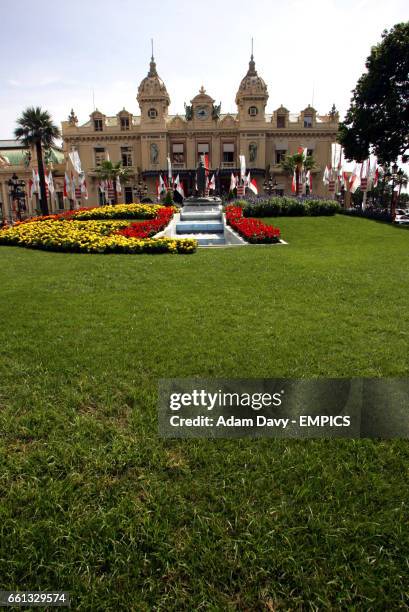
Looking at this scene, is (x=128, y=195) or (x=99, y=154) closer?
(x=99, y=154)

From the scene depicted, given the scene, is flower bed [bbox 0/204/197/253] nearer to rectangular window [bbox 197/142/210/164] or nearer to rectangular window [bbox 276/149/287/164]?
rectangular window [bbox 197/142/210/164]

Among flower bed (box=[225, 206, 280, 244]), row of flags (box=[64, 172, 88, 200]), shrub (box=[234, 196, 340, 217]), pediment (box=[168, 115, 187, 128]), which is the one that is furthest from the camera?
pediment (box=[168, 115, 187, 128])

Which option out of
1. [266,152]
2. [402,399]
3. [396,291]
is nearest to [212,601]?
[402,399]

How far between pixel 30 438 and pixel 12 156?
226 feet

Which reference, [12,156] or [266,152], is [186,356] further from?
[12,156]

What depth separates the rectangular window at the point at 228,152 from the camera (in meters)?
49.9

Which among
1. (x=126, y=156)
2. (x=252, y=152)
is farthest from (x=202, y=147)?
(x=126, y=156)

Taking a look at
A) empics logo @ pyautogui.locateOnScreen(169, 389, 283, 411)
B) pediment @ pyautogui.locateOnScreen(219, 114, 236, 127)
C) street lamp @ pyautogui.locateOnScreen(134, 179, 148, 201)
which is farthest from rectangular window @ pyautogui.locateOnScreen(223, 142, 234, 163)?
empics logo @ pyautogui.locateOnScreen(169, 389, 283, 411)

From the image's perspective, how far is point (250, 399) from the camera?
3758 millimetres

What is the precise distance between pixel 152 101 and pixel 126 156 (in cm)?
743

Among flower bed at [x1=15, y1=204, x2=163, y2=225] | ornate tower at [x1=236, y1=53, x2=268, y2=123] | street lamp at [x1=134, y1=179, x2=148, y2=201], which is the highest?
ornate tower at [x1=236, y1=53, x2=268, y2=123]

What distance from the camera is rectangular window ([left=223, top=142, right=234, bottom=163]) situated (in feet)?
164

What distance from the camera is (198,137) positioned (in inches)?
1949

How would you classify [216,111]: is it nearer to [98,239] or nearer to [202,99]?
[202,99]
